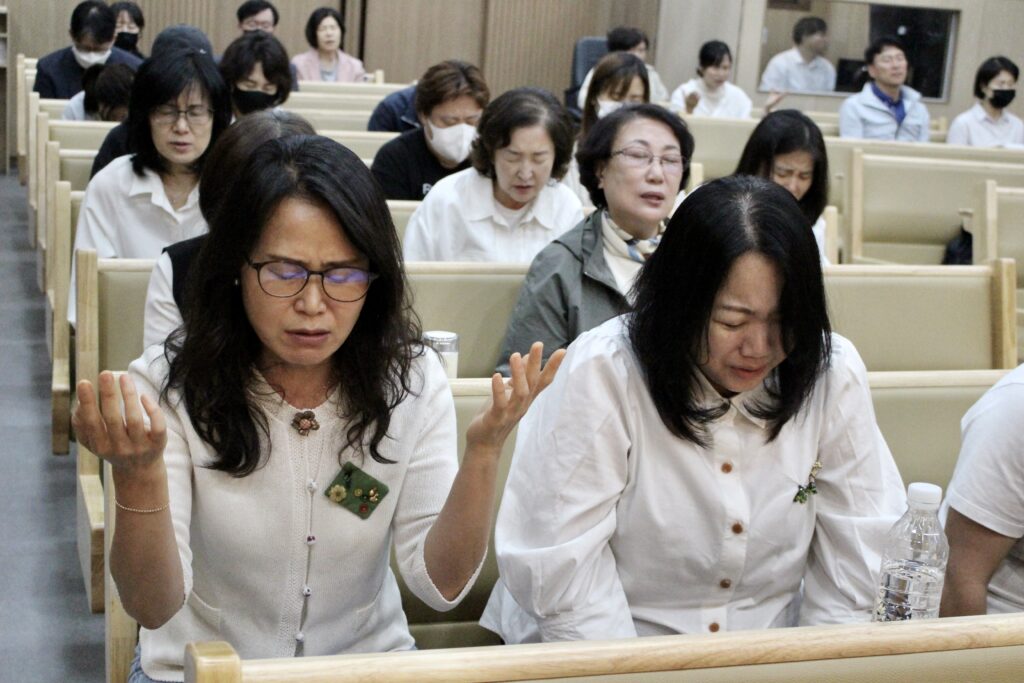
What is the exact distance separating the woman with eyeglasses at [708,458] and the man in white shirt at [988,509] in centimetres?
10

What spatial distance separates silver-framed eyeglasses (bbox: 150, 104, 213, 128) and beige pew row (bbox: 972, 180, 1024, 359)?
106 inches

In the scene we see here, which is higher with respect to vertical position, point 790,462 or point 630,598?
point 790,462

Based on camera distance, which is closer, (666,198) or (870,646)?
(870,646)

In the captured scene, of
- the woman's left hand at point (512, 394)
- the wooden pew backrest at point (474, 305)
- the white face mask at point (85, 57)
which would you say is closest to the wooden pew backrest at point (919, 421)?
the wooden pew backrest at point (474, 305)

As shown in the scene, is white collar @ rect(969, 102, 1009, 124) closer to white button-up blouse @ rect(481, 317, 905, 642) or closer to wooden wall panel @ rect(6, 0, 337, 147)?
wooden wall panel @ rect(6, 0, 337, 147)

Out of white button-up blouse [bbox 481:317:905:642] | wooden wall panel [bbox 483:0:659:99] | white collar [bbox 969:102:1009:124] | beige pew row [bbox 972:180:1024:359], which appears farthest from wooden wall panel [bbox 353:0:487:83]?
white button-up blouse [bbox 481:317:905:642]

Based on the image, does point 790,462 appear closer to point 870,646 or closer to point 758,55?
point 870,646

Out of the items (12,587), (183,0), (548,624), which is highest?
(183,0)

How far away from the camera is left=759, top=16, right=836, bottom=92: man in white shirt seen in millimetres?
10148

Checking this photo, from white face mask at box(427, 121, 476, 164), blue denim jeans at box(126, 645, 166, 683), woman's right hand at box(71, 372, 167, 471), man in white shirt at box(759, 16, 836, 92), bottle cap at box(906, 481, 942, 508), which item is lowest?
blue denim jeans at box(126, 645, 166, 683)

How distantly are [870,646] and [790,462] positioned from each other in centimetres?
65

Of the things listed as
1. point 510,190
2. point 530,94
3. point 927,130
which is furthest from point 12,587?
point 927,130

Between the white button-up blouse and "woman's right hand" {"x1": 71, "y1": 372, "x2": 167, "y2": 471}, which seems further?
the white button-up blouse

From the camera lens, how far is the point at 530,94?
3.78m
